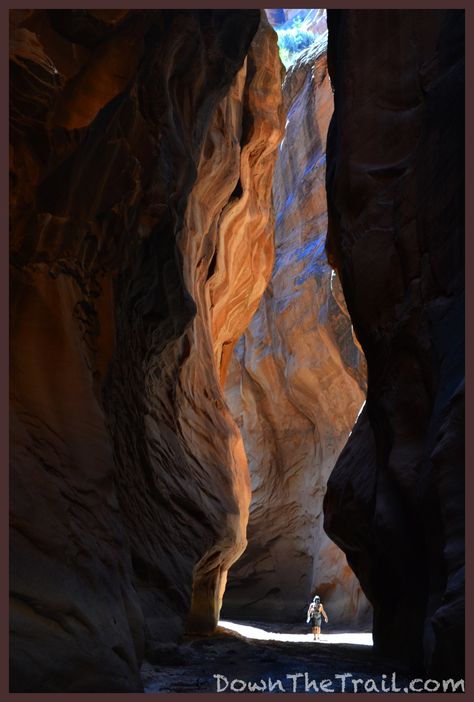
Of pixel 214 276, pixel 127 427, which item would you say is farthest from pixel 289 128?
pixel 127 427

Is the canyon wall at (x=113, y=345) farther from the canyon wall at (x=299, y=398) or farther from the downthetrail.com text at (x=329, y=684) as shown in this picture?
the canyon wall at (x=299, y=398)

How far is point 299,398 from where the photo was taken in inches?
901

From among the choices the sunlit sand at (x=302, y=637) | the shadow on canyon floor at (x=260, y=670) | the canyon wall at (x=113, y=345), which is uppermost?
the canyon wall at (x=113, y=345)

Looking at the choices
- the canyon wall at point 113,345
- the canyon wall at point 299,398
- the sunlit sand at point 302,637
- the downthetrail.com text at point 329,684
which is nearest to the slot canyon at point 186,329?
the canyon wall at point 113,345

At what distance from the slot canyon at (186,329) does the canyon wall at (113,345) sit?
23 millimetres

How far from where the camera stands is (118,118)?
21.9ft

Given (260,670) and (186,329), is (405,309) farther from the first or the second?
(260,670)

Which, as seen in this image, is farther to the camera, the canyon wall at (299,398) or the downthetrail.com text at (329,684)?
the canyon wall at (299,398)

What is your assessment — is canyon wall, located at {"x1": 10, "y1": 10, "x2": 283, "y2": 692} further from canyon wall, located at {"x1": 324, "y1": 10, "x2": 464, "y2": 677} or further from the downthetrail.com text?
canyon wall, located at {"x1": 324, "y1": 10, "x2": 464, "y2": 677}

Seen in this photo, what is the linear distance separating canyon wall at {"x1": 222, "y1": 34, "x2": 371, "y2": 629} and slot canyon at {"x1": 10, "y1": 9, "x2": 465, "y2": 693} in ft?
23.6

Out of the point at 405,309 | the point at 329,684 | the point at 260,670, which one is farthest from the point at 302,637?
the point at 329,684

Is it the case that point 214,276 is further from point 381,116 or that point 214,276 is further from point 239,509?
point 381,116

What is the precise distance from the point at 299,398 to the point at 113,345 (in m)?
16.6

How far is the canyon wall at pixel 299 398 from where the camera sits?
2094cm
